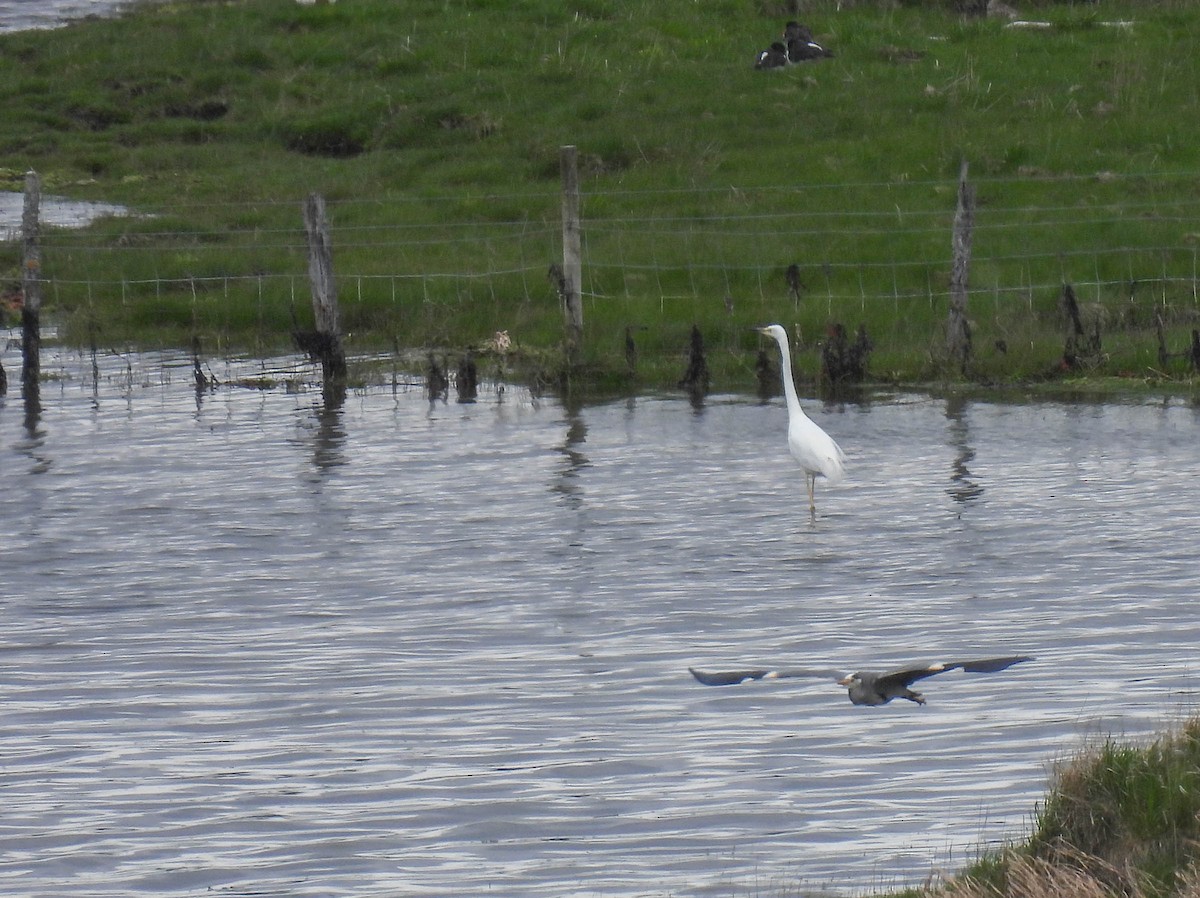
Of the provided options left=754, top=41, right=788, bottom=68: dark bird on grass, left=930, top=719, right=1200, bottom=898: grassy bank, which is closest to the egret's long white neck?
left=930, top=719, right=1200, bottom=898: grassy bank

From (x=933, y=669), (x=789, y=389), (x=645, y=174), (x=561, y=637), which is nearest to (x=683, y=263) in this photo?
(x=645, y=174)

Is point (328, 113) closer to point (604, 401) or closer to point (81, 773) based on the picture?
point (604, 401)

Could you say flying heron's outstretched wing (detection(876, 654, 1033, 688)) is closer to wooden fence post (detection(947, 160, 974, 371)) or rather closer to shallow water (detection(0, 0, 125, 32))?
wooden fence post (detection(947, 160, 974, 371))

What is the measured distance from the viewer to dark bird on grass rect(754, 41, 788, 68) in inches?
1006

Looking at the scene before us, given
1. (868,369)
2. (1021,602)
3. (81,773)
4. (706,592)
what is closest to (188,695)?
(81,773)

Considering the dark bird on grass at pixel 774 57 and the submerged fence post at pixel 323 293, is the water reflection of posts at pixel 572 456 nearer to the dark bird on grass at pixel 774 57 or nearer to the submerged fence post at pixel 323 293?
the submerged fence post at pixel 323 293

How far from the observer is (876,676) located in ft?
23.4

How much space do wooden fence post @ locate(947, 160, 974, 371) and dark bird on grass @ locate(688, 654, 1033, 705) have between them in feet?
31.0

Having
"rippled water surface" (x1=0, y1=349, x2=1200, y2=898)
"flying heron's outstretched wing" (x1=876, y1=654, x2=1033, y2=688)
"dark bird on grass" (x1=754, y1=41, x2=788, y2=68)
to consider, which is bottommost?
"rippled water surface" (x1=0, y1=349, x2=1200, y2=898)

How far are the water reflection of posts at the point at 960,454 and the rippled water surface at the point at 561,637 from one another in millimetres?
44

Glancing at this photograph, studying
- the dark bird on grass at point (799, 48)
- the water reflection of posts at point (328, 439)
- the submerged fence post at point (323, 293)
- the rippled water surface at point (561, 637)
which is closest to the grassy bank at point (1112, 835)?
the rippled water surface at point (561, 637)

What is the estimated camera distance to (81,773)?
288 inches

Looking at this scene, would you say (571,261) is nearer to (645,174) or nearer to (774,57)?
(645,174)

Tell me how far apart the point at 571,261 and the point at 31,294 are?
17.0ft
